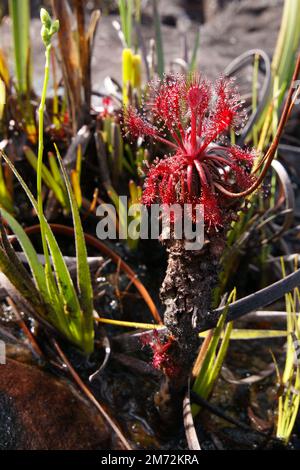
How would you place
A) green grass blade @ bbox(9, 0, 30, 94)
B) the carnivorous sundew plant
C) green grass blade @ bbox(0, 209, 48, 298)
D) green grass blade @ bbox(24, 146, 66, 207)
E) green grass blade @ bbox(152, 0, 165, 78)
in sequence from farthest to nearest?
green grass blade @ bbox(152, 0, 165, 78) → green grass blade @ bbox(9, 0, 30, 94) → green grass blade @ bbox(24, 146, 66, 207) → green grass blade @ bbox(0, 209, 48, 298) → the carnivorous sundew plant

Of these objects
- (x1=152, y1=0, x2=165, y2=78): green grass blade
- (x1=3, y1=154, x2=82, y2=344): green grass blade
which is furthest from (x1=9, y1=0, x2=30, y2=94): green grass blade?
(x1=3, y1=154, x2=82, y2=344): green grass blade

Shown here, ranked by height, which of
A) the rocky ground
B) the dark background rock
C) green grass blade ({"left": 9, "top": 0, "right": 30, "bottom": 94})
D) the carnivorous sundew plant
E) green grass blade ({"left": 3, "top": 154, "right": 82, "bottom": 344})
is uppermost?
the rocky ground

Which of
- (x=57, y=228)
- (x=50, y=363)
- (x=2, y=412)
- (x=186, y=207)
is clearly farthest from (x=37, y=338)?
(x=186, y=207)

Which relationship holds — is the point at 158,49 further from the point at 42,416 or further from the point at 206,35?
the point at 206,35

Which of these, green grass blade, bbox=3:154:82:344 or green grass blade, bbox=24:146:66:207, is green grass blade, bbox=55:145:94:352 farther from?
green grass blade, bbox=24:146:66:207

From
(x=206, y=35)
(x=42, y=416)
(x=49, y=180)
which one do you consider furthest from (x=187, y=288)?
(x=206, y=35)

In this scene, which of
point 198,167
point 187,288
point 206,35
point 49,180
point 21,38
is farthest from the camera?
point 206,35

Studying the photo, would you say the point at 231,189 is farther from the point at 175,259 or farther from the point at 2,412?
the point at 2,412

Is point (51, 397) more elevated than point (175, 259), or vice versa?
point (175, 259)
